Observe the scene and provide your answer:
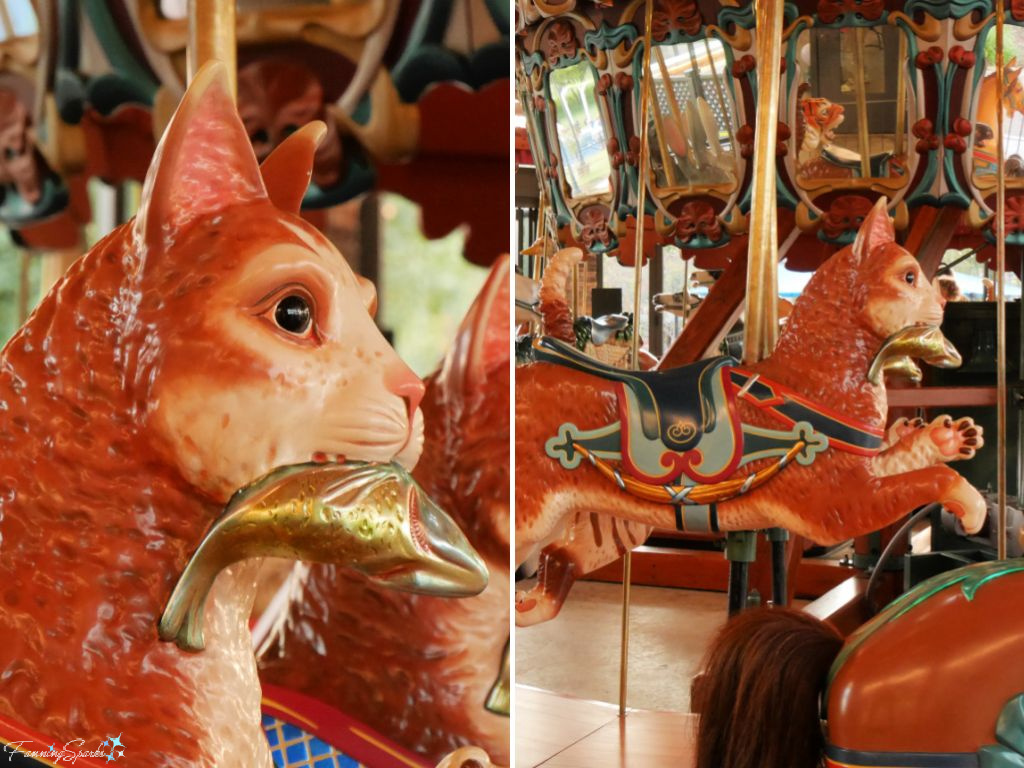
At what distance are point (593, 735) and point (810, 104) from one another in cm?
148

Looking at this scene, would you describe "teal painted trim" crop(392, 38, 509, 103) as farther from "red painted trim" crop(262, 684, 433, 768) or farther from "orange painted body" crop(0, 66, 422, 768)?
"red painted trim" crop(262, 684, 433, 768)

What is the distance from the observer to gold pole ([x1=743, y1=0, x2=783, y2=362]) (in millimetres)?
2182

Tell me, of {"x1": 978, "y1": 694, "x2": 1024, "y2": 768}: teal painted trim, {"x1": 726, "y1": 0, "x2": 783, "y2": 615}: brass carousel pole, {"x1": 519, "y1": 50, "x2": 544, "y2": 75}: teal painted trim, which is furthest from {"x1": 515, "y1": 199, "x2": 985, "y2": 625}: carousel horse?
{"x1": 519, "y1": 50, "x2": 544, "y2": 75}: teal painted trim

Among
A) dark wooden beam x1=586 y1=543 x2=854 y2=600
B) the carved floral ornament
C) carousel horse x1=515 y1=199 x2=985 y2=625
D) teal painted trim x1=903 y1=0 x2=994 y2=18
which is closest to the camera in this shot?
carousel horse x1=515 y1=199 x2=985 y2=625

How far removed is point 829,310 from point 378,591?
1.48 meters

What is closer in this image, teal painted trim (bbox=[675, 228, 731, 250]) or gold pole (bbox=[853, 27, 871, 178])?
gold pole (bbox=[853, 27, 871, 178])

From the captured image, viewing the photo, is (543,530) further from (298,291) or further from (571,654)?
(571,654)

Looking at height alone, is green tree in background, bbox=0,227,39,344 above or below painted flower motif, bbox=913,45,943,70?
below

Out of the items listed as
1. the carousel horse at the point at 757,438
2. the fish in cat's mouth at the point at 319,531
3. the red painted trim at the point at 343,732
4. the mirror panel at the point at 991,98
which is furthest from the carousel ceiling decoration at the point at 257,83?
the mirror panel at the point at 991,98

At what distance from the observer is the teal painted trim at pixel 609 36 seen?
2.55 metres

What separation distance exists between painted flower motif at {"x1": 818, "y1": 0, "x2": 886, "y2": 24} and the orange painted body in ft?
6.98

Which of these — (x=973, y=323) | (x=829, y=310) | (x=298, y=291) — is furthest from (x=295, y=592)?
(x=973, y=323)

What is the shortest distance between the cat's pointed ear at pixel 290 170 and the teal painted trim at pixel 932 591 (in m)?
0.81

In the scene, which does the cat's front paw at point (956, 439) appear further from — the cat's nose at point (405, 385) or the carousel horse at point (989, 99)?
the cat's nose at point (405, 385)
